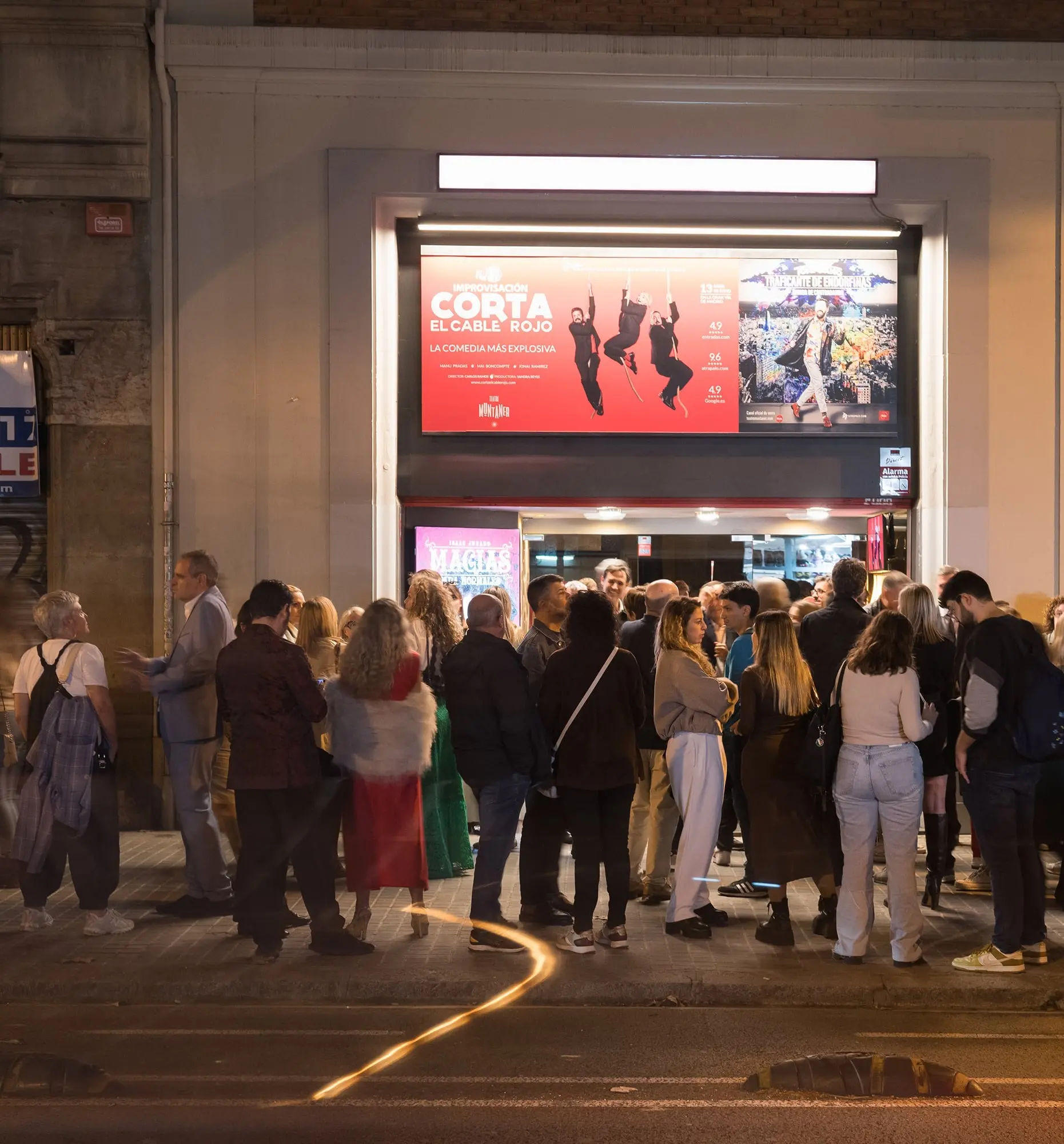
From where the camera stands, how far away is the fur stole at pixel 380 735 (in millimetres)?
7266

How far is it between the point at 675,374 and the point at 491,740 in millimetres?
5614

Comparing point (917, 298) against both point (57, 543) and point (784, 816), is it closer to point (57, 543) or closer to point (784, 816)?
point (784, 816)

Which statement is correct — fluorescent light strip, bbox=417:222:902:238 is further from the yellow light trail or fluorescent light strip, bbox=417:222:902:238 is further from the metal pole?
the yellow light trail

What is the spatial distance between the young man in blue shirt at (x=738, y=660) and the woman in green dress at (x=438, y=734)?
6.21ft

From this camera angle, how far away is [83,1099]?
16.4 feet

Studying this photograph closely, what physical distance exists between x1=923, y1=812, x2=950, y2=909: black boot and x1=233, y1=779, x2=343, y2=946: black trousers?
3.81 m

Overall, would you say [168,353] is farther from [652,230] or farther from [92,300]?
[652,230]

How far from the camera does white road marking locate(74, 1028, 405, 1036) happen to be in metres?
5.86

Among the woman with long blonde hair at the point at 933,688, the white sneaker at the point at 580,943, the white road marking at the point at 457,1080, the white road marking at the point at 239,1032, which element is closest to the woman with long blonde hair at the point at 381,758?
the white sneaker at the point at 580,943

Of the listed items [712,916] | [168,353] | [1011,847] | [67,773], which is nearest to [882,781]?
[1011,847]

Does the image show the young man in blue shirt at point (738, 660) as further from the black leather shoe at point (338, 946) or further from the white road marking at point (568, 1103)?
the white road marking at point (568, 1103)

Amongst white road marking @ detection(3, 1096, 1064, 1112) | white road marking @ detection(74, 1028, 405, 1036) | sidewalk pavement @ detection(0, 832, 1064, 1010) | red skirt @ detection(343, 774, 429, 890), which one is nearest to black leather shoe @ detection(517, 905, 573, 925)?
sidewalk pavement @ detection(0, 832, 1064, 1010)

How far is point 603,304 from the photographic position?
11.6 meters

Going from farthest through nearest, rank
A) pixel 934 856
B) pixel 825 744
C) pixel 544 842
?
pixel 934 856, pixel 544 842, pixel 825 744
